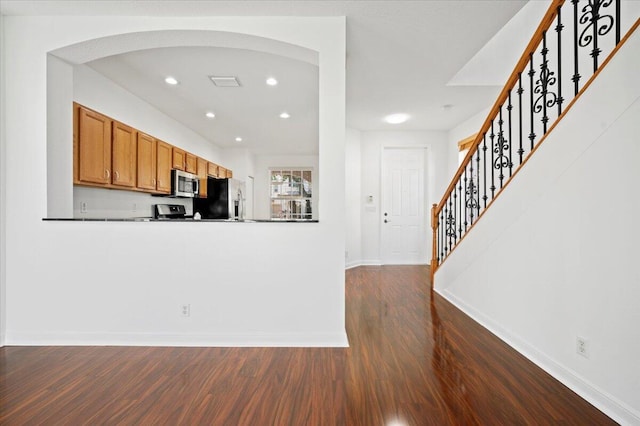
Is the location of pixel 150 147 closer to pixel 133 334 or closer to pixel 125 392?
pixel 133 334

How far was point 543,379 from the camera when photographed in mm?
Result: 1957

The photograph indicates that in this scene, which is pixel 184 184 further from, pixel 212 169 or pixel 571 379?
pixel 571 379

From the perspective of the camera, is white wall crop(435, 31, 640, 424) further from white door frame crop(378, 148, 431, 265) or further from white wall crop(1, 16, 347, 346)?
white door frame crop(378, 148, 431, 265)

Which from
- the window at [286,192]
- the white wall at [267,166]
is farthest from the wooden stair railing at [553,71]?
the white wall at [267,166]

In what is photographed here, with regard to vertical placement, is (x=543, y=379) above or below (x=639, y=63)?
below

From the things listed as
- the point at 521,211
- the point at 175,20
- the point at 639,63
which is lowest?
the point at 521,211

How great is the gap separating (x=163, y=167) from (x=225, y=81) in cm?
172

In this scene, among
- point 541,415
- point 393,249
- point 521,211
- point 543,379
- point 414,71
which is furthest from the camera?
point 393,249

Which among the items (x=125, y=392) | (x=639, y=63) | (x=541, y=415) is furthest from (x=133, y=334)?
(x=639, y=63)

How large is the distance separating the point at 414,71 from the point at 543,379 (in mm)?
3126

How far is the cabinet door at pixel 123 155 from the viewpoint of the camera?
3.47 meters

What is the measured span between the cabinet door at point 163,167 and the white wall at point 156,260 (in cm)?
189

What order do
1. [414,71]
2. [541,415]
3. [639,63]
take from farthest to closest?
[414,71], [541,415], [639,63]

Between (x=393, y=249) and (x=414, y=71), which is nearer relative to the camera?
(x=414, y=71)
